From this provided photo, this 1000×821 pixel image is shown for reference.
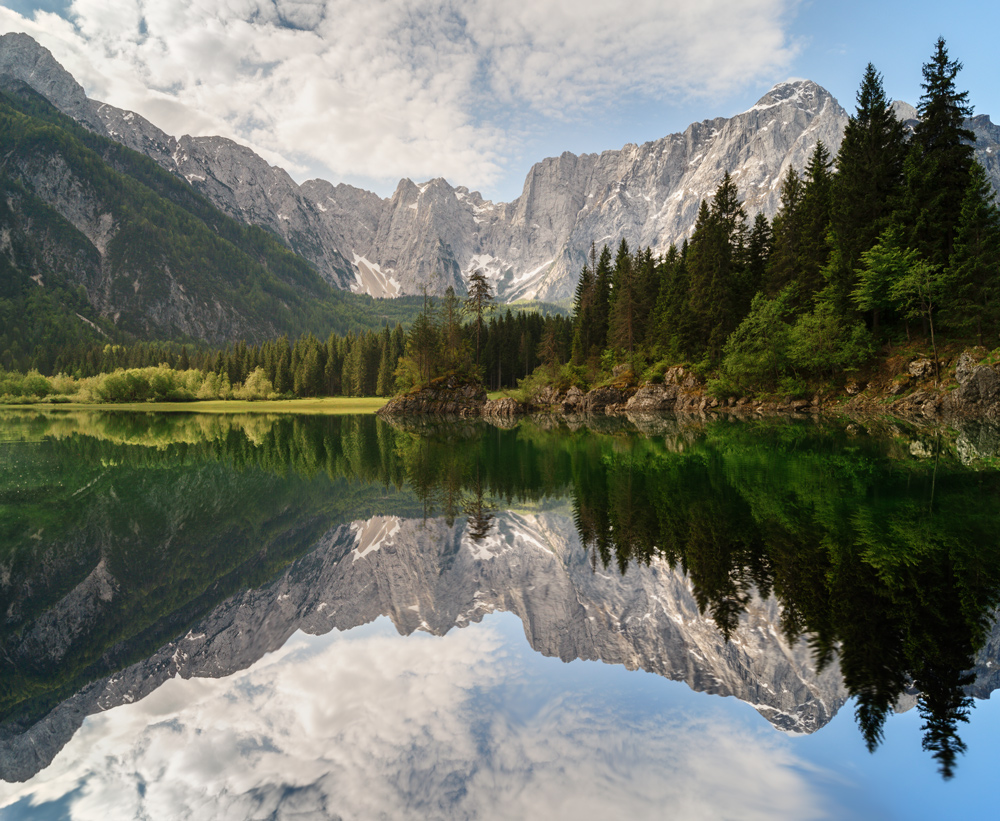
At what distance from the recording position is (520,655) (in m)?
8.91

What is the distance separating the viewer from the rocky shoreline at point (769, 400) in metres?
39.1

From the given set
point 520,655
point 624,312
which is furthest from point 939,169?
point 520,655

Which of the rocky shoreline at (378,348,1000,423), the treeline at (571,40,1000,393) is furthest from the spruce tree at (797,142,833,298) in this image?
the rocky shoreline at (378,348,1000,423)

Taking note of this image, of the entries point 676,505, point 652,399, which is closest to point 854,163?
point 652,399

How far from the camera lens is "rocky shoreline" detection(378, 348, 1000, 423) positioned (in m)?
39.1

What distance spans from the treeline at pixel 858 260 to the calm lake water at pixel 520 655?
3393 cm

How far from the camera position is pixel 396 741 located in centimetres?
647

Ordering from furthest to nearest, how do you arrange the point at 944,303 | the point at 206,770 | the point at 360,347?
the point at 360,347, the point at 944,303, the point at 206,770

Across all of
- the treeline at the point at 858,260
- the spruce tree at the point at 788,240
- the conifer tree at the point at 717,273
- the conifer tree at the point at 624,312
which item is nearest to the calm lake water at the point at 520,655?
the treeline at the point at 858,260

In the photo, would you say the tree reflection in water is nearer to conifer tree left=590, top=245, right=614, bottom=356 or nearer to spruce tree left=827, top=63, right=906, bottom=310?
spruce tree left=827, top=63, right=906, bottom=310

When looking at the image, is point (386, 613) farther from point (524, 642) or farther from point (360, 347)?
point (360, 347)

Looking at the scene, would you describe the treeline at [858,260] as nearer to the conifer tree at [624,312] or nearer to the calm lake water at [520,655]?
the conifer tree at [624,312]

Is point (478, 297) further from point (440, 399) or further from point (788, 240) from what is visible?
point (788, 240)

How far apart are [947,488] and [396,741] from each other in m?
19.4
